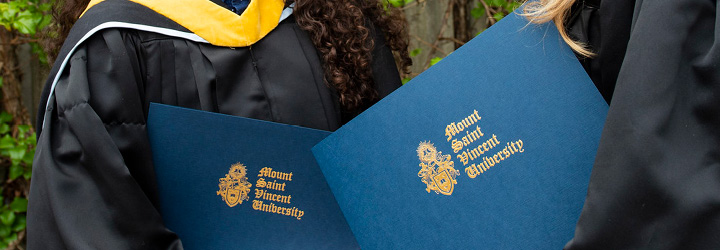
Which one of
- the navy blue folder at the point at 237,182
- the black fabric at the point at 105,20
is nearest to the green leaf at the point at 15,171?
the black fabric at the point at 105,20

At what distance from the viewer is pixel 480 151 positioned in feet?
3.93

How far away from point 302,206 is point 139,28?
539mm

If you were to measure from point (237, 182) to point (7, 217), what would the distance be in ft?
7.04

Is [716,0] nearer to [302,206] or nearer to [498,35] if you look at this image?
[498,35]

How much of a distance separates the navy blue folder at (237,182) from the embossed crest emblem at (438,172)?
0.94ft

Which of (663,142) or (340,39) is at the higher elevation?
(340,39)

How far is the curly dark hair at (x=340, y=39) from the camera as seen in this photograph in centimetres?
161

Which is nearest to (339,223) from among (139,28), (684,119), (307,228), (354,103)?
(307,228)

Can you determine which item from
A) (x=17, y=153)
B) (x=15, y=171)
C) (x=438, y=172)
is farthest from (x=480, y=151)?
(x=15, y=171)

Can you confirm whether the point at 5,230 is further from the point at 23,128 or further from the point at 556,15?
the point at 556,15

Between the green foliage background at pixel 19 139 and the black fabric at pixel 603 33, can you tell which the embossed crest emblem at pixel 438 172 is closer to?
the black fabric at pixel 603 33

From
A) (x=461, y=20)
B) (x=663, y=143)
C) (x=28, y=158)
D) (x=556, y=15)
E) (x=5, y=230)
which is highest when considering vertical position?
(x=28, y=158)

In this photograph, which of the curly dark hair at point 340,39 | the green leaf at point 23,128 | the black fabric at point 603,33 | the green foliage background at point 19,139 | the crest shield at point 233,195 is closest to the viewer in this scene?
the black fabric at point 603,33

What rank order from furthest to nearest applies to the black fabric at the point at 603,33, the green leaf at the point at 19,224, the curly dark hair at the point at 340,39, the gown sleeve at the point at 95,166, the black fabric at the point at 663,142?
1. the green leaf at the point at 19,224
2. the curly dark hair at the point at 340,39
3. the gown sleeve at the point at 95,166
4. the black fabric at the point at 603,33
5. the black fabric at the point at 663,142
